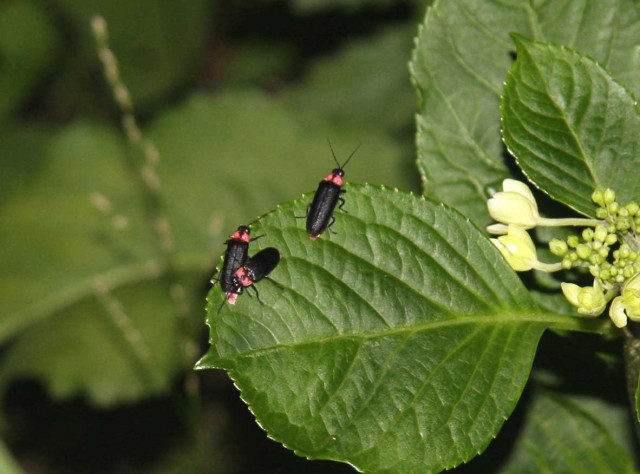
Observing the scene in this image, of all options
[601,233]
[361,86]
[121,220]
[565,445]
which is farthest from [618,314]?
[361,86]

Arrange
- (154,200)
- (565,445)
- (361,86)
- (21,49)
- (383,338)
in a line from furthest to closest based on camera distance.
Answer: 1. (361,86)
2. (21,49)
3. (154,200)
4. (565,445)
5. (383,338)

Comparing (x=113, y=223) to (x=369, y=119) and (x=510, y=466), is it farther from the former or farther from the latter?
(x=510, y=466)

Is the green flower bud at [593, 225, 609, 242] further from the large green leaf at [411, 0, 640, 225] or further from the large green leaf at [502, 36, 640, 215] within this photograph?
the large green leaf at [411, 0, 640, 225]

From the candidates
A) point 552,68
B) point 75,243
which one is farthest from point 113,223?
point 552,68

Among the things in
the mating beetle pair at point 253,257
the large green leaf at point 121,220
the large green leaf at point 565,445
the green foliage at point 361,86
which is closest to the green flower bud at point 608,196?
the mating beetle pair at point 253,257

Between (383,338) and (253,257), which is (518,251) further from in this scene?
(253,257)
